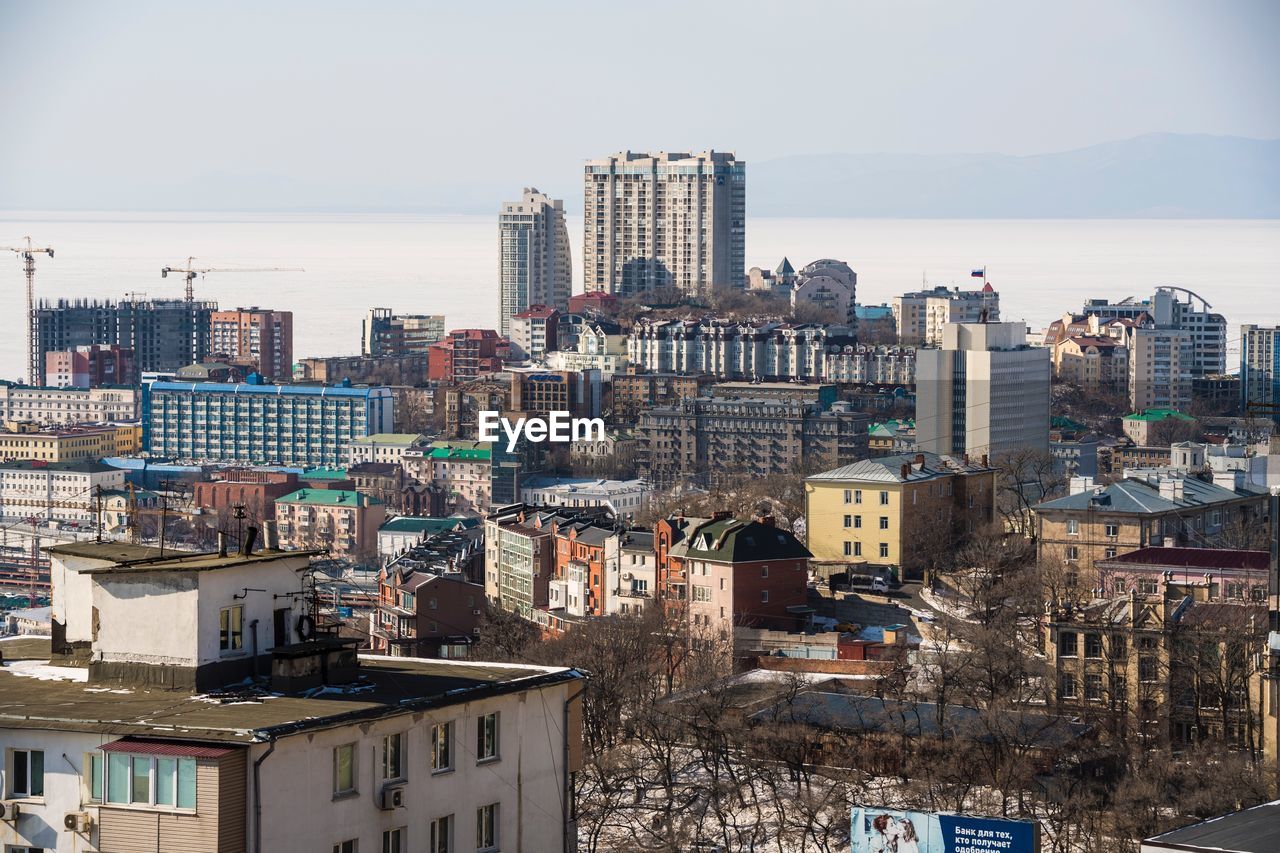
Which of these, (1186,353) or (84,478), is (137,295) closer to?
(84,478)

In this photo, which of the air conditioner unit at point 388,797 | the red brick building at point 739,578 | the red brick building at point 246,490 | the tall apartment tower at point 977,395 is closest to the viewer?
the air conditioner unit at point 388,797

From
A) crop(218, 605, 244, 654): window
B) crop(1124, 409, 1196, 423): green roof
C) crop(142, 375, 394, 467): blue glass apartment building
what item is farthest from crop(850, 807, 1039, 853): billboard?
crop(142, 375, 394, 467): blue glass apartment building

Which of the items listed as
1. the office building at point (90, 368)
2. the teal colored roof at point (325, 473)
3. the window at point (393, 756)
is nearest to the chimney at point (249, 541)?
the window at point (393, 756)

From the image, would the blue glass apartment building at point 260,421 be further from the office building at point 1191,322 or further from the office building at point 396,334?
the office building at point 1191,322

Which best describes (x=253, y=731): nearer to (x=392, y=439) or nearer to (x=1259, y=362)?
(x=392, y=439)

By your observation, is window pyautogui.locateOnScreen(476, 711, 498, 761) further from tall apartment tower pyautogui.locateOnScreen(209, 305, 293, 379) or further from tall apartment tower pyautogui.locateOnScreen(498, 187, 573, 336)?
tall apartment tower pyautogui.locateOnScreen(498, 187, 573, 336)
